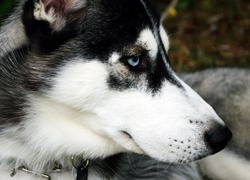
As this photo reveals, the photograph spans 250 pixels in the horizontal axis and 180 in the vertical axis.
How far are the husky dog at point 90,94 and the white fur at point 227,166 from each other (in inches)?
41.0

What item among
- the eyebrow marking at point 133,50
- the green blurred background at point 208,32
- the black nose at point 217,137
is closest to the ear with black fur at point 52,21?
the eyebrow marking at point 133,50

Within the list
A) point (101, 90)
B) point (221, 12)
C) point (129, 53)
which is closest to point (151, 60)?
point (129, 53)

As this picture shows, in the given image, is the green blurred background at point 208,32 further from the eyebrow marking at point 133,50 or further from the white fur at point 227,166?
the eyebrow marking at point 133,50

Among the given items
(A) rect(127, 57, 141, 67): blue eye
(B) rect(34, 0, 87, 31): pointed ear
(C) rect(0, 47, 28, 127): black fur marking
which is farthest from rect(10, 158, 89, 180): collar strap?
(B) rect(34, 0, 87, 31): pointed ear

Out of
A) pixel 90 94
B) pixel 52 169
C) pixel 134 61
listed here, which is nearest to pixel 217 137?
pixel 134 61

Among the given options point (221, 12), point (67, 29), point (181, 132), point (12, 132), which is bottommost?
point (221, 12)

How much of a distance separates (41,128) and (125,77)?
55cm

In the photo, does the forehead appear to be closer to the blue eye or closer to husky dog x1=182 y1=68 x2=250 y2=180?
the blue eye

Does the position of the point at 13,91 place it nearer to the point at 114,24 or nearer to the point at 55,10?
the point at 55,10

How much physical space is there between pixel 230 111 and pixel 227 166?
0.40 metres

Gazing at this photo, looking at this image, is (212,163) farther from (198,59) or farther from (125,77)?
(198,59)

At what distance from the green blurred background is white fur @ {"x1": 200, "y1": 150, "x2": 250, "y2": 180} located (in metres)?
1.82

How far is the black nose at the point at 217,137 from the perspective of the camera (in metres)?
3.04

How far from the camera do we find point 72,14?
3131 millimetres
